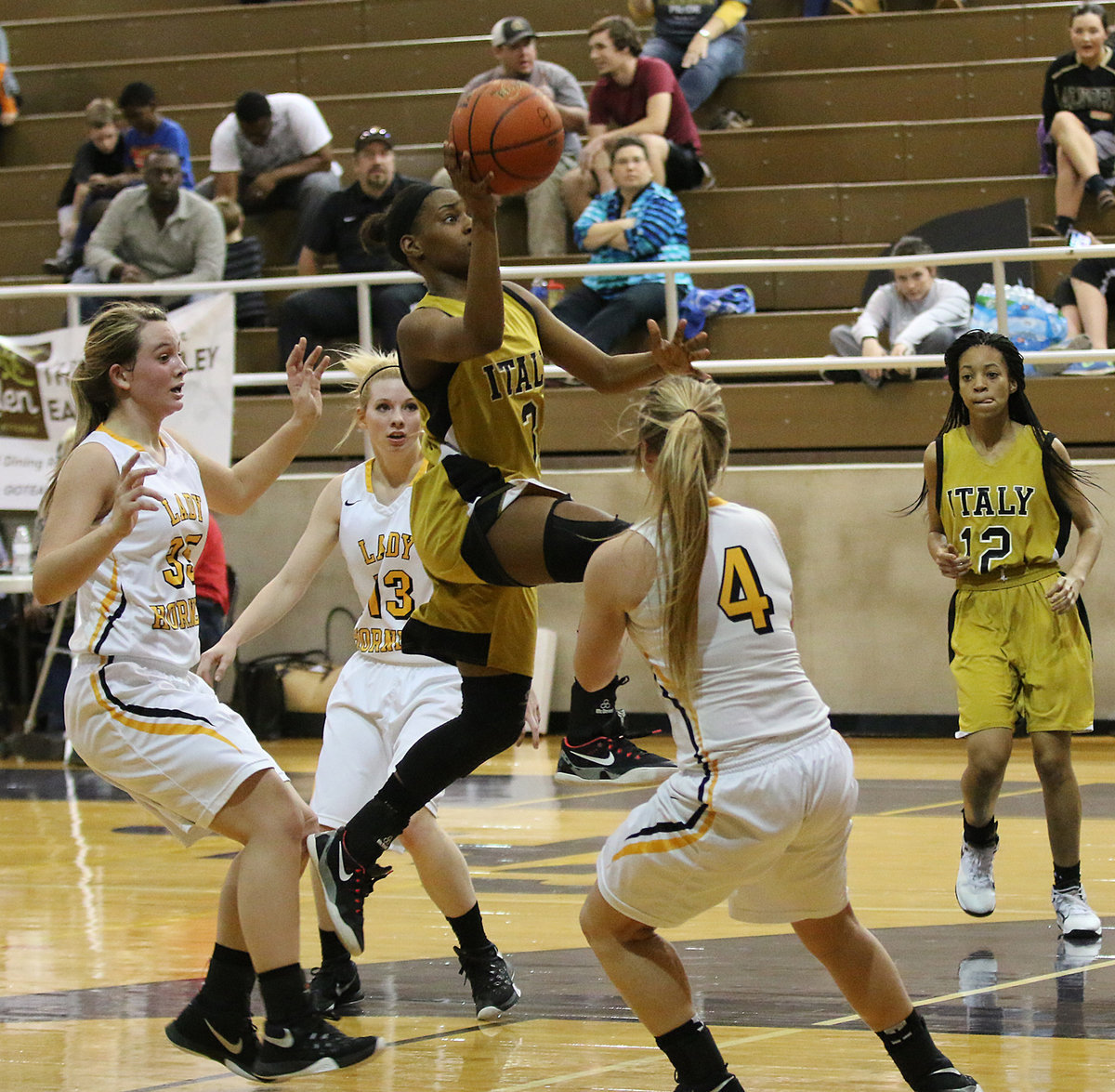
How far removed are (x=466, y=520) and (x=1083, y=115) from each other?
771cm

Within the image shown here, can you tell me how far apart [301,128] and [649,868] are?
9313mm

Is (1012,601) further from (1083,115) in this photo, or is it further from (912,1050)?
(1083,115)

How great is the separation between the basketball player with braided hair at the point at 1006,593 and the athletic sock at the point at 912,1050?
5.81 feet

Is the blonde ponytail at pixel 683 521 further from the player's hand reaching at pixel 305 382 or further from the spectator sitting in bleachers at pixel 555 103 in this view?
the spectator sitting in bleachers at pixel 555 103

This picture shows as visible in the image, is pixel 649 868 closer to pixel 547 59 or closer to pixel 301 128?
pixel 301 128

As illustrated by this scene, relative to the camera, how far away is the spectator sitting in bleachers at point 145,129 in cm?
1198

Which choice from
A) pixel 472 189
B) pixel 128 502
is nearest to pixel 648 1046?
pixel 128 502

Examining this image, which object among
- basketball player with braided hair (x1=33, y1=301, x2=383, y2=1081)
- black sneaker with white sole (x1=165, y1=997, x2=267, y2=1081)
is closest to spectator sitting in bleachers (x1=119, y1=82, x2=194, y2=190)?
basketball player with braided hair (x1=33, y1=301, x2=383, y2=1081)

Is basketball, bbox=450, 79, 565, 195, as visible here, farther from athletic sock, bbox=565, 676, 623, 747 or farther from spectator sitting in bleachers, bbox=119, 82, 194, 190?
spectator sitting in bleachers, bbox=119, 82, 194, 190

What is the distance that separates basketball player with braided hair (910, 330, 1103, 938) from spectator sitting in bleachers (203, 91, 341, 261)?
700 cm

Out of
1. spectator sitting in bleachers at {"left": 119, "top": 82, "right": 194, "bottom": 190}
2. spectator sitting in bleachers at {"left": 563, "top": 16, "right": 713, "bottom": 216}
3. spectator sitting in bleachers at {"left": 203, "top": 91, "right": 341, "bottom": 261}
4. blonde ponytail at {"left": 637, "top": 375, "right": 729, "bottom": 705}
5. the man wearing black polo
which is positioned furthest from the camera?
spectator sitting in bleachers at {"left": 119, "top": 82, "right": 194, "bottom": 190}

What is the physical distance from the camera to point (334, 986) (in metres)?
4.50

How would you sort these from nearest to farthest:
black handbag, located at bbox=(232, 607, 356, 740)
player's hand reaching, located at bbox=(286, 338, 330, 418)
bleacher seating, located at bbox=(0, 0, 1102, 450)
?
player's hand reaching, located at bbox=(286, 338, 330, 418) < black handbag, located at bbox=(232, 607, 356, 740) < bleacher seating, located at bbox=(0, 0, 1102, 450)

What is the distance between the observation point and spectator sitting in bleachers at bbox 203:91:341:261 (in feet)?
37.9
